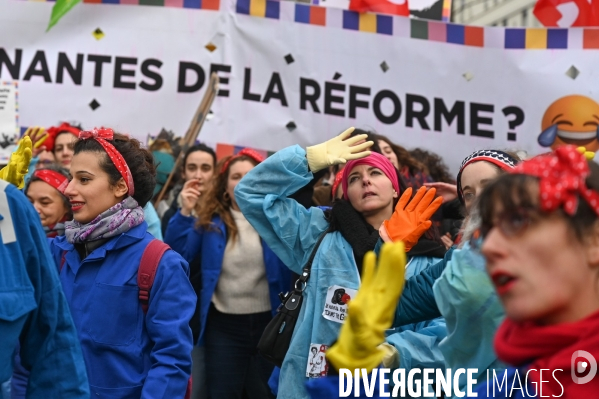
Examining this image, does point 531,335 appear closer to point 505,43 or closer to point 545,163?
point 545,163

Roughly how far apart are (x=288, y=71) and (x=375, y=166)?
315 centimetres

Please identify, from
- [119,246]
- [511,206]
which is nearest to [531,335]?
[511,206]

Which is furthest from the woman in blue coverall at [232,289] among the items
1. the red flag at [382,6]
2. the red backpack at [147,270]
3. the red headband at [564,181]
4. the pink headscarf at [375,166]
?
the red headband at [564,181]

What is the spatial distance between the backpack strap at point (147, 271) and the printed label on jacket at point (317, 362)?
84 cm

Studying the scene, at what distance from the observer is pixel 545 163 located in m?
1.88

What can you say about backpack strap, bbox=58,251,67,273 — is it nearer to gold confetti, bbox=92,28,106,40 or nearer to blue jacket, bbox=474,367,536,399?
blue jacket, bbox=474,367,536,399

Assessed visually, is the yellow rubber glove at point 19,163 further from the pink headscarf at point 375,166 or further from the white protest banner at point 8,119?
the white protest banner at point 8,119

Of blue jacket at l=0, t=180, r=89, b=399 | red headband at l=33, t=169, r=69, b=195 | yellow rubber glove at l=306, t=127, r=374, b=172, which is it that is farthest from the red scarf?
red headband at l=33, t=169, r=69, b=195

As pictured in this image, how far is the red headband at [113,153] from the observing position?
364 cm

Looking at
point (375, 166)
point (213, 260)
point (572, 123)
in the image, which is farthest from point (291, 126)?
point (375, 166)

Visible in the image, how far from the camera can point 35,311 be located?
2.45m

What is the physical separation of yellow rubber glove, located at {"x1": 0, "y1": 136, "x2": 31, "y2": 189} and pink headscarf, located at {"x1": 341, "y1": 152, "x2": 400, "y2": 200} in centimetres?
155

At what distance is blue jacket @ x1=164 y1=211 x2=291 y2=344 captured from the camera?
5.23 metres

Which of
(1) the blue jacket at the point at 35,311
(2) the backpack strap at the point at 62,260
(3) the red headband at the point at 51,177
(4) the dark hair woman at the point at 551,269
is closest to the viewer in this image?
(4) the dark hair woman at the point at 551,269
